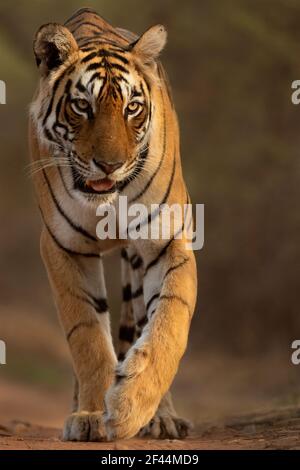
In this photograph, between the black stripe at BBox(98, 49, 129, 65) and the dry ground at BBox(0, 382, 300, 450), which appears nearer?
the dry ground at BBox(0, 382, 300, 450)

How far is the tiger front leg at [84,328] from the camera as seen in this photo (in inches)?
143

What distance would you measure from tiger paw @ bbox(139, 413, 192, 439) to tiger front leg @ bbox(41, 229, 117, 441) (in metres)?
0.45

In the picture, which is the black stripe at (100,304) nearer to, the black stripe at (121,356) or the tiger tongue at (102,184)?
the tiger tongue at (102,184)

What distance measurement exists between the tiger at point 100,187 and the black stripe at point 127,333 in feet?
2.19

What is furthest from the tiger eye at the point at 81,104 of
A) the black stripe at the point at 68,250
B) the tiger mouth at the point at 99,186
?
the black stripe at the point at 68,250

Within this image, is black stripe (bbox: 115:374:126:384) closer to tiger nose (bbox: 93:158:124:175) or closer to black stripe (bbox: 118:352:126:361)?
tiger nose (bbox: 93:158:124:175)

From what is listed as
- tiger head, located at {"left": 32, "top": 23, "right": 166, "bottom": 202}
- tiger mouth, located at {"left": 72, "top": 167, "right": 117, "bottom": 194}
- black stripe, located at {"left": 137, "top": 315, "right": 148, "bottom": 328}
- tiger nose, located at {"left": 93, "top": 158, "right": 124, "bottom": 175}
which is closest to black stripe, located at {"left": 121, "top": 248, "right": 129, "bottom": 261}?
black stripe, located at {"left": 137, "top": 315, "right": 148, "bottom": 328}

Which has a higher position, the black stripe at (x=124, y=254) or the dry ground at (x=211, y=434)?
the black stripe at (x=124, y=254)

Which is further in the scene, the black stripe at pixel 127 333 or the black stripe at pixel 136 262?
the black stripe at pixel 127 333

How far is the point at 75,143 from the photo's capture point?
363 cm

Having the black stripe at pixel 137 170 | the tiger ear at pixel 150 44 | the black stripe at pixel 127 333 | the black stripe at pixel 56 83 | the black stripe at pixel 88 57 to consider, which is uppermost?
the tiger ear at pixel 150 44

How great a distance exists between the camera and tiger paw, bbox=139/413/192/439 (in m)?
4.09

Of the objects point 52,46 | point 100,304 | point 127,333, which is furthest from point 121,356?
point 52,46

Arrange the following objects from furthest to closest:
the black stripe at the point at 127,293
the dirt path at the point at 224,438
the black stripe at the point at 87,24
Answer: the black stripe at the point at 127,293 < the black stripe at the point at 87,24 < the dirt path at the point at 224,438
